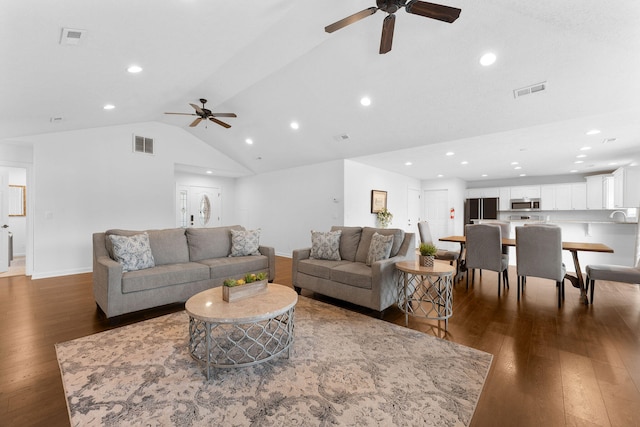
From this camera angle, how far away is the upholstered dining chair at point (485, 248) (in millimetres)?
3994

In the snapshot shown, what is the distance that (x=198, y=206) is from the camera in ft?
27.3

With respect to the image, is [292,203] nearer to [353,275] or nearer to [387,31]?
[353,275]

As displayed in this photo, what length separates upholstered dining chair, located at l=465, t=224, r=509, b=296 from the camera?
399cm

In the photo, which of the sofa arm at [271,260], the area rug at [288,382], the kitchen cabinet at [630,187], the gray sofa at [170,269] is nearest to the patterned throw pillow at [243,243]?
the gray sofa at [170,269]

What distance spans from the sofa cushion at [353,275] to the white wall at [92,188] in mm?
4837

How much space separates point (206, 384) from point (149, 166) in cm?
567

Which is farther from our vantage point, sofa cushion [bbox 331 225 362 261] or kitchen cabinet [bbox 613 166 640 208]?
kitchen cabinet [bbox 613 166 640 208]

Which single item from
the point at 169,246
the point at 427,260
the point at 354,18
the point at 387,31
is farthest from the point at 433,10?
the point at 169,246

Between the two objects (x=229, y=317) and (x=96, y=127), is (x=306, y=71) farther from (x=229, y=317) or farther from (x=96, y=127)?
(x=96, y=127)

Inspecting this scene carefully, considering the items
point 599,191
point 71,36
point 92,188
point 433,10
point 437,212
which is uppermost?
point 433,10

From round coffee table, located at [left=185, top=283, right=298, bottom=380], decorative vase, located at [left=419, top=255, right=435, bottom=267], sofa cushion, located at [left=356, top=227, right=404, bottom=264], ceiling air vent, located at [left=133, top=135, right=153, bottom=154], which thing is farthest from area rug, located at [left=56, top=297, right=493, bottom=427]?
ceiling air vent, located at [left=133, top=135, right=153, bottom=154]

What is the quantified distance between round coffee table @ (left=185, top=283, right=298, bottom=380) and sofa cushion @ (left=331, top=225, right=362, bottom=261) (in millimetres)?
1562

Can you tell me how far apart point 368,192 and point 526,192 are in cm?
533

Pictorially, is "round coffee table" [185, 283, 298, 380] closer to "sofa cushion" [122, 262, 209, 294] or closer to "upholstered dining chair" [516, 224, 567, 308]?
"sofa cushion" [122, 262, 209, 294]
